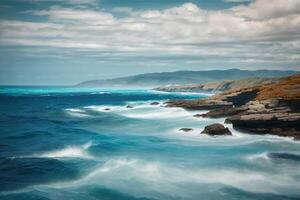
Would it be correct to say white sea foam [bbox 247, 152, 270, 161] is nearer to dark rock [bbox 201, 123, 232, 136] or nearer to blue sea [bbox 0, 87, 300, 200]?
blue sea [bbox 0, 87, 300, 200]

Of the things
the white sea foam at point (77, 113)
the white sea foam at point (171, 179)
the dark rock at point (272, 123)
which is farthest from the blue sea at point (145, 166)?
the white sea foam at point (77, 113)

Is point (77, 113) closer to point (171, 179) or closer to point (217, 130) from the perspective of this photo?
point (217, 130)

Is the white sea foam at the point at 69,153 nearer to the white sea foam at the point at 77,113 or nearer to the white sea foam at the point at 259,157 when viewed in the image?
the white sea foam at the point at 259,157

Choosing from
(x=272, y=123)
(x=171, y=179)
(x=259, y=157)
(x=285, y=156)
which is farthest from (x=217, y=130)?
(x=171, y=179)

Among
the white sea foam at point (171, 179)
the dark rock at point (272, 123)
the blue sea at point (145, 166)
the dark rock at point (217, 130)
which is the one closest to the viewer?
the blue sea at point (145, 166)

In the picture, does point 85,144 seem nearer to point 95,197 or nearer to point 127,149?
point 127,149

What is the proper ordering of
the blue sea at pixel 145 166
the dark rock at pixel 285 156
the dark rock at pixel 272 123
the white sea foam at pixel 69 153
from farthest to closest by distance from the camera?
the dark rock at pixel 272 123 → the white sea foam at pixel 69 153 → the dark rock at pixel 285 156 → the blue sea at pixel 145 166

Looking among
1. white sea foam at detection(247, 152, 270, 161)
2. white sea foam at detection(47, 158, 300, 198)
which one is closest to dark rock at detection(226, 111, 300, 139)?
white sea foam at detection(247, 152, 270, 161)

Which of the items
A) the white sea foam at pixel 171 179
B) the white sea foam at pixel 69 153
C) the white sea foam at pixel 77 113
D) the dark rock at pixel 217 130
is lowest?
the white sea foam at pixel 171 179

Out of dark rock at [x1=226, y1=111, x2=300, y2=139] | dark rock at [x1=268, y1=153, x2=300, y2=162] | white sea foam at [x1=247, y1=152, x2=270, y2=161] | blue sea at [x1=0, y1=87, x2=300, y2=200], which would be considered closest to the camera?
blue sea at [x1=0, y1=87, x2=300, y2=200]

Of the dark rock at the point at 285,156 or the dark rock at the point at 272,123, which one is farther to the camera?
the dark rock at the point at 272,123

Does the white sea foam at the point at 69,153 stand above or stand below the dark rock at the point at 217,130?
below
